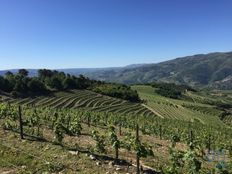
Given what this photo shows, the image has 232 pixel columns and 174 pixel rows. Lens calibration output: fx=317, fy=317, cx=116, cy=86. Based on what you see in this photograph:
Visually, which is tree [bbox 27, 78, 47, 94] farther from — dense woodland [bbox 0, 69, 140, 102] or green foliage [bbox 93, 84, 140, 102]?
green foliage [bbox 93, 84, 140, 102]

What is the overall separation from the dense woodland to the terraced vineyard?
5.00 meters

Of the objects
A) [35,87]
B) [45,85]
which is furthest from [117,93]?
[35,87]

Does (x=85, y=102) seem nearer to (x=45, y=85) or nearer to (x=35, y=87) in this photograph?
(x=35, y=87)

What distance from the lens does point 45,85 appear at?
11981cm

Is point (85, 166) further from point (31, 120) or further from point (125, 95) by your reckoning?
point (125, 95)

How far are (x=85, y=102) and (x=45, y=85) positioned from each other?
2089cm

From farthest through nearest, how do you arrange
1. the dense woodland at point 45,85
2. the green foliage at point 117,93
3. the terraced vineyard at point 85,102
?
1. the green foliage at point 117,93
2. the dense woodland at point 45,85
3. the terraced vineyard at point 85,102

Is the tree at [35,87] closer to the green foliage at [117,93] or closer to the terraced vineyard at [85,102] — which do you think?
the terraced vineyard at [85,102]

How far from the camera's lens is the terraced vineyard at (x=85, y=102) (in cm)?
9612

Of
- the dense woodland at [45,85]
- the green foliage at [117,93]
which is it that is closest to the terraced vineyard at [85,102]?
the dense woodland at [45,85]

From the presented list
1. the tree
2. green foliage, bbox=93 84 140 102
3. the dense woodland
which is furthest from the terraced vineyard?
green foliage, bbox=93 84 140 102

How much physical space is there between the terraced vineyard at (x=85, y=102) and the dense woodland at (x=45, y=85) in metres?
5.00

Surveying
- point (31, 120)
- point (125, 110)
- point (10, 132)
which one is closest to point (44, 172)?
point (10, 132)

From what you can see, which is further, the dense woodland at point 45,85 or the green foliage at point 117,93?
the green foliage at point 117,93
